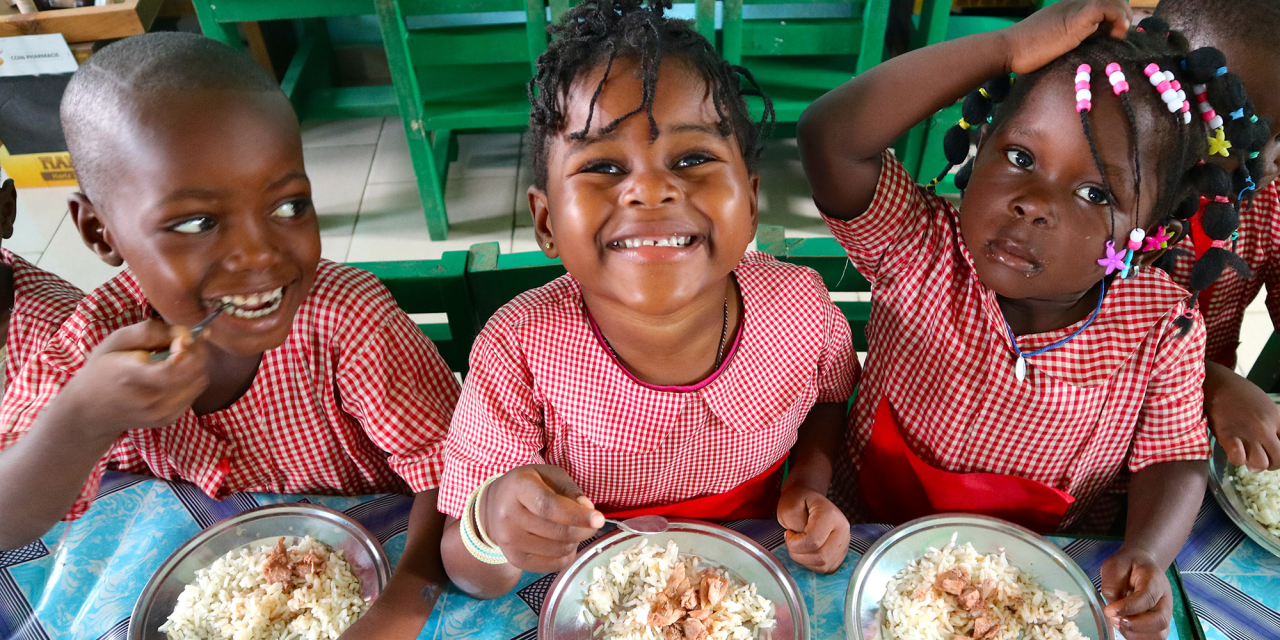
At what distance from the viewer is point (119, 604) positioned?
971 millimetres

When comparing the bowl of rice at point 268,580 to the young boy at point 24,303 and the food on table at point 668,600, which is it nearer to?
the food on table at point 668,600

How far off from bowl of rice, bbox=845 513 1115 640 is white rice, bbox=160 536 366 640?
61 centimetres

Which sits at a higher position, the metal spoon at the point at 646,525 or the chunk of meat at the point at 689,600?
the metal spoon at the point at 646,525

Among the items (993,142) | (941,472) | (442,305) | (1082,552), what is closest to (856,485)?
(941,472)

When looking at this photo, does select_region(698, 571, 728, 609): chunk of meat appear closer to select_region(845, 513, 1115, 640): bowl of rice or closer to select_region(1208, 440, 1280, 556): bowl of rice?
select_region(845, 513, 1115, 640): bowl of rice

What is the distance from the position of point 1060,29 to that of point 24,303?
147 cm

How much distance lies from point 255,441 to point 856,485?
991 millimetres

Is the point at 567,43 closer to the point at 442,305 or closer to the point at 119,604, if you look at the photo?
the point at 442,305

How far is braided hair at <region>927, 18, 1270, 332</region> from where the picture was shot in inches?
35.6

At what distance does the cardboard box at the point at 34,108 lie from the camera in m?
2.76

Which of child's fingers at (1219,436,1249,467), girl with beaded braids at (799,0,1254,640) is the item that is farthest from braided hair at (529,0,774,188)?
child's fingers at (1219,436,1249,467)

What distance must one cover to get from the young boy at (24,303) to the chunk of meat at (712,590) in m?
1.00

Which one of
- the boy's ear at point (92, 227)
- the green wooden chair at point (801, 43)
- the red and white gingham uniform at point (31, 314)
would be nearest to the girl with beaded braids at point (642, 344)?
the boy's ear at point (92, 227)

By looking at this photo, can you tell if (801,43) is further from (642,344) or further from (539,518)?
(539,518)
